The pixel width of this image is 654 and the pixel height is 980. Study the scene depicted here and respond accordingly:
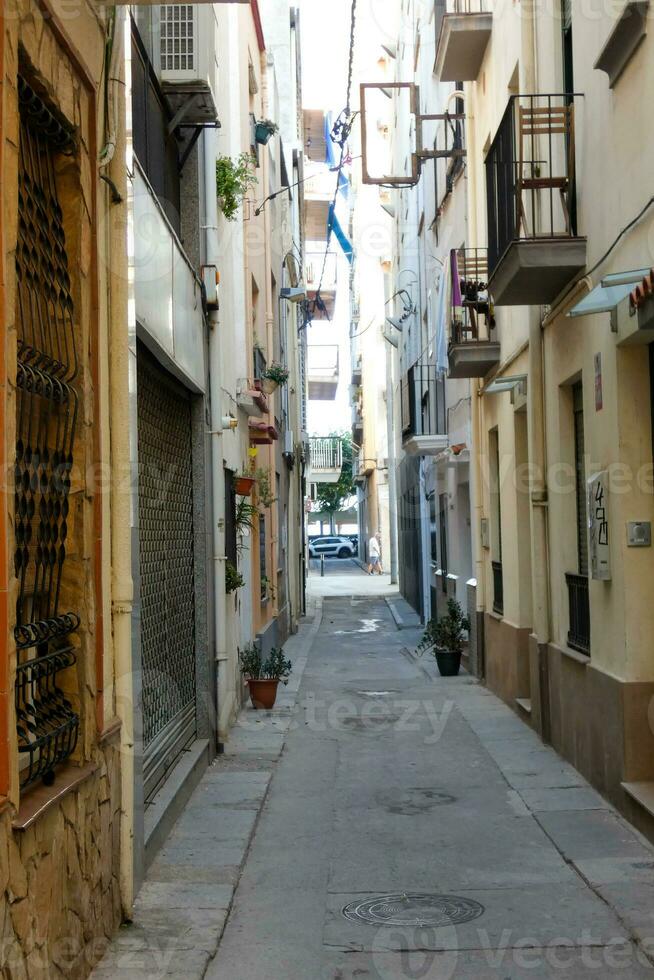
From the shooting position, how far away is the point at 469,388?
51.0 ft

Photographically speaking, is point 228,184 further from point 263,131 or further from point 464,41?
point 263,131

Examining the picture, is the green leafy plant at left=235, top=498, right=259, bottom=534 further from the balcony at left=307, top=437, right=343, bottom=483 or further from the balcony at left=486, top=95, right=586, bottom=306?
the balcony at left=307, top=437, right=343, bottom=483

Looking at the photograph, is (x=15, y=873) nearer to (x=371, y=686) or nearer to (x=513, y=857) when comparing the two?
(x=513, y=857)

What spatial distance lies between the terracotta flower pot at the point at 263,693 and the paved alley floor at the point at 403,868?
115cm

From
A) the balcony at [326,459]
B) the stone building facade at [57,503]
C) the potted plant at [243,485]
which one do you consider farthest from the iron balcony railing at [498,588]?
the balcony at [326,459]

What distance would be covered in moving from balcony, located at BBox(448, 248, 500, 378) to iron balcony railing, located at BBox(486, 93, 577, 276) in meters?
2.27

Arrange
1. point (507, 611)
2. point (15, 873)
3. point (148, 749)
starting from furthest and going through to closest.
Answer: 1. point (507, 611)
2. point (148, 749)
3. point (15, 873)

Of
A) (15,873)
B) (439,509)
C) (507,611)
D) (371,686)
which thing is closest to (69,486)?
(15,873)

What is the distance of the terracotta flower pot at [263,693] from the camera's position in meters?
12.8

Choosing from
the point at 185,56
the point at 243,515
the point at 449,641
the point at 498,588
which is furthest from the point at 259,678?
the point at 185,56

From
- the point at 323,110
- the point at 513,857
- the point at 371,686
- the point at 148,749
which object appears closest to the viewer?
the point at 513,857

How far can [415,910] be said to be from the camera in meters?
5.98

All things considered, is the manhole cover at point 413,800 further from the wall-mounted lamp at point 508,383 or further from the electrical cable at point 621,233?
the wall-mounted lamp at point 508,383

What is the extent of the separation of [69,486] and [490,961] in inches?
112
